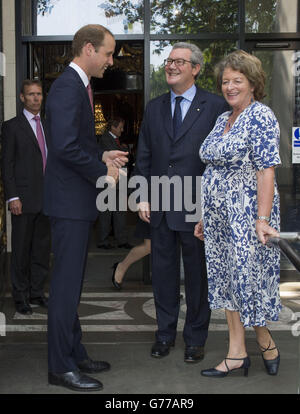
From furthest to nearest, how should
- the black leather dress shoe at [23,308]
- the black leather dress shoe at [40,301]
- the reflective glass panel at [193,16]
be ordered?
1. the reflective glass panel at [193,16]
2. the black leather dress shoe at [40,301]
3. the black leather dress shoe at [23,308]

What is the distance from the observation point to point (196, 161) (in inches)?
150

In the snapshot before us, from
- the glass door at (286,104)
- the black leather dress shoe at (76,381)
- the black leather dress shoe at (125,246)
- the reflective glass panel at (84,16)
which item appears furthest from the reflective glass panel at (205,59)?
the black leather dress shoe at (76,381)

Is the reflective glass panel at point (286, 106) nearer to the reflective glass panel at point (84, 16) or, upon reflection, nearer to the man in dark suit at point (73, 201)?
the reflective glass panel at point (84, 16)

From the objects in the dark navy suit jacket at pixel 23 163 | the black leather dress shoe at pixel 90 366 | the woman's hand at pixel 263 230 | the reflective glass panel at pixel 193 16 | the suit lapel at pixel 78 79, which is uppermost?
the reflective glass panel at pixel 193 16

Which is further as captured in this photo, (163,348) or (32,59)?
(32,59)

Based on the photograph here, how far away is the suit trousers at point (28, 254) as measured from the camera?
16.4 feet

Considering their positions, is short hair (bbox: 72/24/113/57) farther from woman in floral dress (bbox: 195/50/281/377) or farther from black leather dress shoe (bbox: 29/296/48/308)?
black leather dress shoe (bbox: 29/296/48/308)

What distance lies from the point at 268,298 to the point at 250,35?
3356 mm

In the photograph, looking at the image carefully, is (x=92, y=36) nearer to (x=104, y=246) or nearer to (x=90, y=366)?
(x=90, y=366)

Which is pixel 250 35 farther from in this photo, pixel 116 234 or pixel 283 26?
pixel 116 234

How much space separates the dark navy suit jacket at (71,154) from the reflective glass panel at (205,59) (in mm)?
2693

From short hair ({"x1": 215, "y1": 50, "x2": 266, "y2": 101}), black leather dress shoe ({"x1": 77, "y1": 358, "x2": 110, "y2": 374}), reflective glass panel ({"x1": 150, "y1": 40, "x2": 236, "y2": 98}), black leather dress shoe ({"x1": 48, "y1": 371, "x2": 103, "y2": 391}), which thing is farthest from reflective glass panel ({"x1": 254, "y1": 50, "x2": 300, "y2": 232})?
black leather dress shoe ({"x1": 48, "y1": 371, "x2": 103, "y2": 391})

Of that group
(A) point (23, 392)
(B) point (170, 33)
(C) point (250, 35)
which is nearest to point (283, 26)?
(C) point (250, 35)

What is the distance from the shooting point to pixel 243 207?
339 cm
